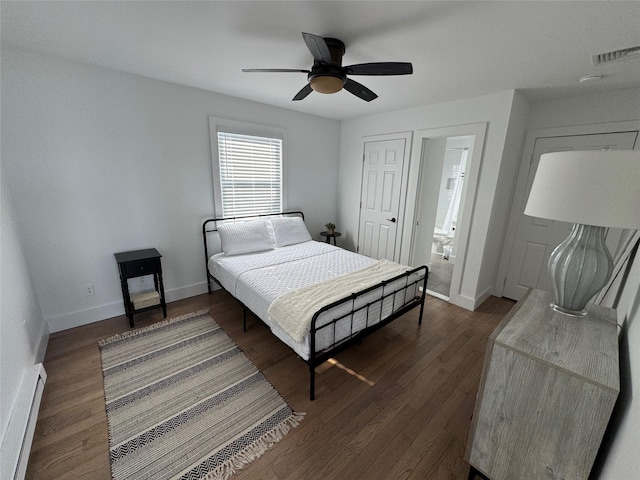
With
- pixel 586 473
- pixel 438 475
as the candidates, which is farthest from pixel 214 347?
pixel 586 473

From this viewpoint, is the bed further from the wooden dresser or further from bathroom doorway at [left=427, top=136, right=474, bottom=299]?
bathroom doorway at [left=427, top=136, right=474, bottom=299]

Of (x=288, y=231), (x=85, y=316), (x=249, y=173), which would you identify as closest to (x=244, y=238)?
(x=288, y=231)

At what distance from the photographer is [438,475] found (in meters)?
1.40

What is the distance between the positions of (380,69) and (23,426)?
3.13 m

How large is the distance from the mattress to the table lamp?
4.09ft

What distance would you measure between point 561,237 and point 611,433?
274 cm

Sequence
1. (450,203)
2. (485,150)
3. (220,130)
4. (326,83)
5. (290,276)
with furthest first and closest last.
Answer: (450,203) < (220,130) < (485,150) < (290,276) < (326,83)

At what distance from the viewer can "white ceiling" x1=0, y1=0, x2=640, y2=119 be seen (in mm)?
1459

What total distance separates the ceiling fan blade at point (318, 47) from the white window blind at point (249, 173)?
197 centimetres

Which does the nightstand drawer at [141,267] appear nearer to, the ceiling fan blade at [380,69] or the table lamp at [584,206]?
the ceiling fan blade at [380,69]

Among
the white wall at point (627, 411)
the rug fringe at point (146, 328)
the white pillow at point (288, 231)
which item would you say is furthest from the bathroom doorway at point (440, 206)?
the rug fringe at point (146, 328)

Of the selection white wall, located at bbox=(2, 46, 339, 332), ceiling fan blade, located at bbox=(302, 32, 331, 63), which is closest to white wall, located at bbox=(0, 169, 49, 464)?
white wall, located at bbox=(2, 46, 339, 332)

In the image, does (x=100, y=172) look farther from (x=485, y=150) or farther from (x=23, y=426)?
(x=485, y=150)

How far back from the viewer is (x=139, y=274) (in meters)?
2.60
